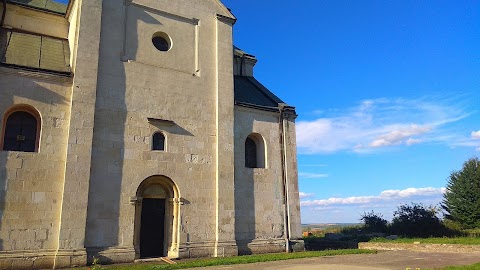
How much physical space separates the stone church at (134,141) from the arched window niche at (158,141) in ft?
→ 0.15

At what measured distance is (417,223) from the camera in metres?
25.0

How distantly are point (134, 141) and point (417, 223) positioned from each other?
20508 mm

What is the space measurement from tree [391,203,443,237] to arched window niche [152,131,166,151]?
59.9 feet

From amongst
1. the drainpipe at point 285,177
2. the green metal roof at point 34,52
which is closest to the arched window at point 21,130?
the green metal roof at point 34,52

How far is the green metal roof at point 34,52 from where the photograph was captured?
13.7m

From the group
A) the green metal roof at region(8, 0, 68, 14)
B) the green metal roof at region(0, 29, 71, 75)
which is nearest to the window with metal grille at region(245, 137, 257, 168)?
the green metal roof at region(0, 29, 71, 75)

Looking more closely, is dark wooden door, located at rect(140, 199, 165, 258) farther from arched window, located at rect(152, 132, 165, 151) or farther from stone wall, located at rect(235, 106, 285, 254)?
stone wall, located at rect(235, 106, 285, 254)

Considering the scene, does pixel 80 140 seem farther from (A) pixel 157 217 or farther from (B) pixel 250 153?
(B) pixel 250 153

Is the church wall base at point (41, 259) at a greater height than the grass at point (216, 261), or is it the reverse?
the church wall base at point (41, 259)

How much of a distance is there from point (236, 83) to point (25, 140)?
11.2 m

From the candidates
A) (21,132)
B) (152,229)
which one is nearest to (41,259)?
(152,229)

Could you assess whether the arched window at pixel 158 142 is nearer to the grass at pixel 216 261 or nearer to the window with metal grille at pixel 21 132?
the window with metal grille at pixel 21 132

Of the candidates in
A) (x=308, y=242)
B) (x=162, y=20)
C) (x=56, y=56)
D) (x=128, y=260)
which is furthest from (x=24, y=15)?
(x=308, y=242)

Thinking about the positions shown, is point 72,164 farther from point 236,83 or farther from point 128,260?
point 236,83
